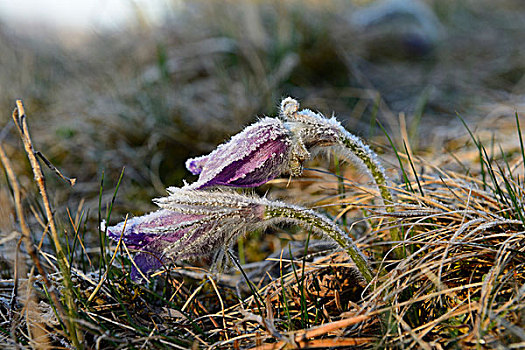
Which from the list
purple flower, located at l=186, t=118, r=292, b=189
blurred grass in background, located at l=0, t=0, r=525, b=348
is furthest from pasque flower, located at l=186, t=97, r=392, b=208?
blurred grass in background, located at l=0, t=0, r=525, b=348

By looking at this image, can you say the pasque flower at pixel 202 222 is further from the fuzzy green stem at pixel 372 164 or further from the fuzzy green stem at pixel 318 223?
the fuzzy green stem at pixel 372 164

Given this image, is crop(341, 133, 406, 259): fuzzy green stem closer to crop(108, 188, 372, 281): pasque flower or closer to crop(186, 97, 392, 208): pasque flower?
crop(186, 97, 392, 208): pasque flower

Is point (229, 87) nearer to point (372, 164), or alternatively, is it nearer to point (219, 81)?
point (219, 81)

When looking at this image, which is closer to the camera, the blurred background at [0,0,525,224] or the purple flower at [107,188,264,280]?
the purple flower at [107,188,264,280]

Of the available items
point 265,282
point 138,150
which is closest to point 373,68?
point 138,150

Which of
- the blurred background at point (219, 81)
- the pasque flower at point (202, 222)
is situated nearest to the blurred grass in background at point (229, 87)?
the blurred background at point (219, 81)

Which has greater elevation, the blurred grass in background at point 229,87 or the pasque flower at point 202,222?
the blurred grass in background at point 229,87

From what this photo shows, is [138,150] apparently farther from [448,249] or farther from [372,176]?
[448,249]
